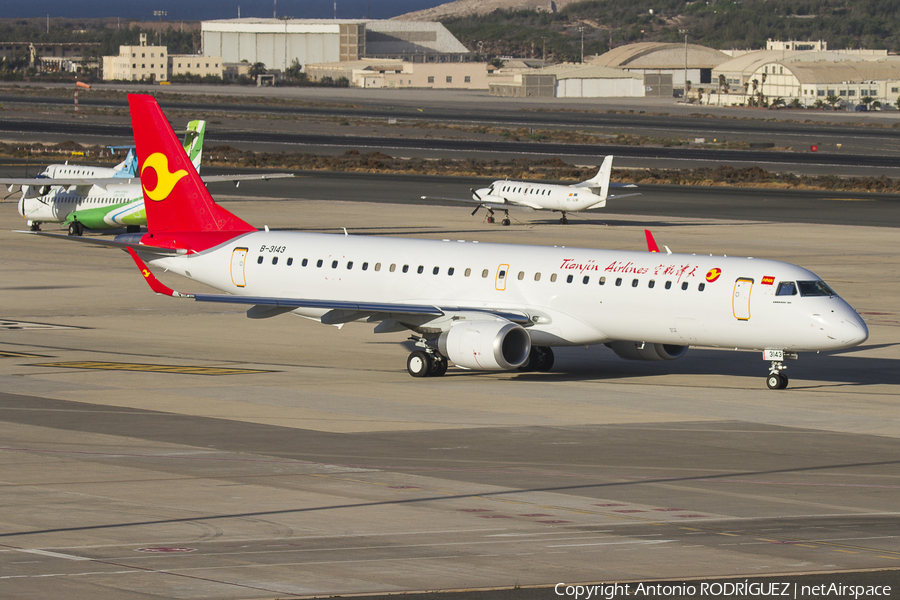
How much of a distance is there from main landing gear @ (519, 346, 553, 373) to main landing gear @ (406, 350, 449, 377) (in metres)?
2.94

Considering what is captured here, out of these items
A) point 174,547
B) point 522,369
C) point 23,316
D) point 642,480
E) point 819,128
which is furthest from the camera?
point 819,128

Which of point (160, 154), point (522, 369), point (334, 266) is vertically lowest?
point (522, 369)

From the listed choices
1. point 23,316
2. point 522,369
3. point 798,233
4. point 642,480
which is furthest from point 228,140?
point 642,480

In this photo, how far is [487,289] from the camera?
37812 millimetres

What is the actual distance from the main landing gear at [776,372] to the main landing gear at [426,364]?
929 centimetres

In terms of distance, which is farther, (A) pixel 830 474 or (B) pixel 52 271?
(B) pixel 52 271

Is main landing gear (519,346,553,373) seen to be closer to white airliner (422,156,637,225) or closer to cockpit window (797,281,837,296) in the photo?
cockpit window (797,281,837,296)

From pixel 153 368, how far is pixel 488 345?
10.3m

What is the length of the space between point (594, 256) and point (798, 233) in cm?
4419

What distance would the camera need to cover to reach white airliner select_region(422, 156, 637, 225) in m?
79.8

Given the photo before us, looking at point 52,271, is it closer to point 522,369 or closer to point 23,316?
point 23,316

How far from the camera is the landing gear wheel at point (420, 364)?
37.6 m

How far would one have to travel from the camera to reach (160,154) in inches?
1718

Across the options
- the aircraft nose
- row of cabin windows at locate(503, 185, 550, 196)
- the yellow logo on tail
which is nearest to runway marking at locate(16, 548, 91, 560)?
→ the aircraft nose
